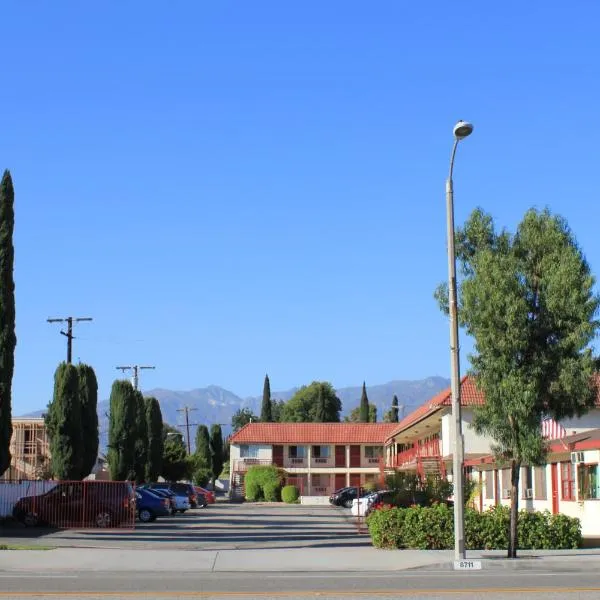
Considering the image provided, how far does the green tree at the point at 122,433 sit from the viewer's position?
52.1 meters

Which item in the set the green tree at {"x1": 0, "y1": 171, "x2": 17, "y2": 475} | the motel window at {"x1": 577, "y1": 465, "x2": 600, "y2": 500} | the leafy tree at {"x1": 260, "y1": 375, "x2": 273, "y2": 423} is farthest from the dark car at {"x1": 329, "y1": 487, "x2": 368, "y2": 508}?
the leafy tree at {"x1": 260, "y1": 375, "x2": 273, "y2": 423}

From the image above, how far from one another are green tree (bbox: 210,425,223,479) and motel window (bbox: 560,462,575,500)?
69194 millimetres

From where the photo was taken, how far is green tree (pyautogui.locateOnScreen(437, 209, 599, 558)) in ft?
67.2

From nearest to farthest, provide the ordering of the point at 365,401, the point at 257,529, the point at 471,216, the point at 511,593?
the point at 511,593 < the point at 471,216 < the point at 257,529 < the point at 365,401

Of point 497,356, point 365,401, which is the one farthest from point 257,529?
point 365,401

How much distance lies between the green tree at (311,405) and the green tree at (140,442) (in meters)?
68.4

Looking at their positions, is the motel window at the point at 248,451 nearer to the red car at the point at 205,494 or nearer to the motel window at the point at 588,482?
the red car at the point at 205,494

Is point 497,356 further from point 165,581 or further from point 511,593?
point 165,581

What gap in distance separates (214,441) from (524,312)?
81655 millimetres

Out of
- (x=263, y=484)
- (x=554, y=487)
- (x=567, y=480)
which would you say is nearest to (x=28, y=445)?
(x=263, y=484)

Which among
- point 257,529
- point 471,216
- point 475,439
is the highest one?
point 471,216

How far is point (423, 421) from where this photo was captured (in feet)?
175

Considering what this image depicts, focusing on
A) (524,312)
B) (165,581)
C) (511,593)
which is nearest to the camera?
(511,593)

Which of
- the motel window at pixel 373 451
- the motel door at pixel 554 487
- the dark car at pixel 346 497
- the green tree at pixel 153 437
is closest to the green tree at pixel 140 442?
the green tree at pixel 153 437
